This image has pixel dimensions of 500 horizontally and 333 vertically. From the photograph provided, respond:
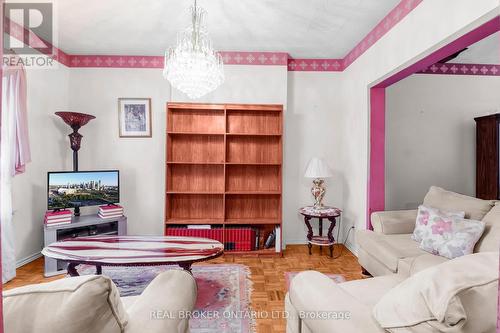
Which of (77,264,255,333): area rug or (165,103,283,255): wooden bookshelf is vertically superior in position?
(165,103,283,255): wooden bookshelf

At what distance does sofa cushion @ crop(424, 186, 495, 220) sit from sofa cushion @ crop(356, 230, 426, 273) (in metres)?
0.40

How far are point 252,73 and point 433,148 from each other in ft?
8.79

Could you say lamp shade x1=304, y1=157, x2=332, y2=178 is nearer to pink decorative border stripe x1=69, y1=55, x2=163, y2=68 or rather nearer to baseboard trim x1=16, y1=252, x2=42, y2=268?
pink decorative border stripe x1=69, y1=55, x2=163, y2=68

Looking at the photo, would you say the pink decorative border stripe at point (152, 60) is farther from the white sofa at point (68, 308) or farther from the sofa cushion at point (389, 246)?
the white sofa at point (68, 308)

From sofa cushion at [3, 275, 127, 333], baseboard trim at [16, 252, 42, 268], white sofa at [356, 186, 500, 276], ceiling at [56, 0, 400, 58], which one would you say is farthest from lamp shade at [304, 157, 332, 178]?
baseboard trim at [16, 252, 42, 268]

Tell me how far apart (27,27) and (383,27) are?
374 centimetres

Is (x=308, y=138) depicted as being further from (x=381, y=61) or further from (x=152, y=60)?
(x=152, y=60)

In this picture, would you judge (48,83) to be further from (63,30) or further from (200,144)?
(200,144)

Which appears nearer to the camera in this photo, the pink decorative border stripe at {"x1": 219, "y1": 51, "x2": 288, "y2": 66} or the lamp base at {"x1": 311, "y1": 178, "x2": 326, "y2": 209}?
the lamp base at {"x1": 311, "y1": 178, "x2": 326, "y2": 209}

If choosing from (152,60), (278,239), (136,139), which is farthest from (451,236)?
(152,60)

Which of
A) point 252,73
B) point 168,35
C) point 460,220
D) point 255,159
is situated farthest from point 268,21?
point 460,220

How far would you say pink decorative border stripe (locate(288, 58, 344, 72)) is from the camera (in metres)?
4.02

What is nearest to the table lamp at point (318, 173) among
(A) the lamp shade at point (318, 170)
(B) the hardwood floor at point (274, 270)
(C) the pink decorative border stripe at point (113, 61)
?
(A) the lamp shade at point (318, 170)

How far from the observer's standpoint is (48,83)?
140 inches
